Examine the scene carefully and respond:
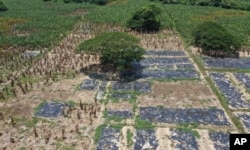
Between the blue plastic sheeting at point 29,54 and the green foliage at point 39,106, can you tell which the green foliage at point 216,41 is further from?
the green foliage at point 39,106

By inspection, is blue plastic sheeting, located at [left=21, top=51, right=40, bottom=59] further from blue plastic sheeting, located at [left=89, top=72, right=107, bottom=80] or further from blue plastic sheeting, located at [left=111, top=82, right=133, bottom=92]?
blue plastic sheeting, located at [left=111, top=82, right=133, bottom=92]

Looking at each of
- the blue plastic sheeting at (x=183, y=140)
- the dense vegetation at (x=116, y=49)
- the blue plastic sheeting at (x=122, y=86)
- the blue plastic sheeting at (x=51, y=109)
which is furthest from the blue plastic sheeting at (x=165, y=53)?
the blue plastic sheeting at (x=183, y=140)

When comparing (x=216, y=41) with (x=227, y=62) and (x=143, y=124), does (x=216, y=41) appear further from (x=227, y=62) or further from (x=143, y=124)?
(x=143, y=124)

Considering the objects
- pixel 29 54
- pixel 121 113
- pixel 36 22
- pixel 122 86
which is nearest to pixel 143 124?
pixel 121 113

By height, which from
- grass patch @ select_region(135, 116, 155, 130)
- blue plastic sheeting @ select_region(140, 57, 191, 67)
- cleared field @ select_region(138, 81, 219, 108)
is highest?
blue plastic sheeting @ select_region(140, 57, 191, 67)

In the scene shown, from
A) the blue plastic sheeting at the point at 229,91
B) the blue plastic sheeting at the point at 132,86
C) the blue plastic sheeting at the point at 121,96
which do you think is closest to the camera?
the blue plastic sheeting at the point at 229,91

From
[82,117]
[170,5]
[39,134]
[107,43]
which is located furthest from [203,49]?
[170,5]

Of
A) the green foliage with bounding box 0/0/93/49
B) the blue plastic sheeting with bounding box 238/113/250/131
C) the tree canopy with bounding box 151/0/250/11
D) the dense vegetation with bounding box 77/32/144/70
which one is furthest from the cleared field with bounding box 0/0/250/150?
the tree canopy with bounding box 151/0/250/11
